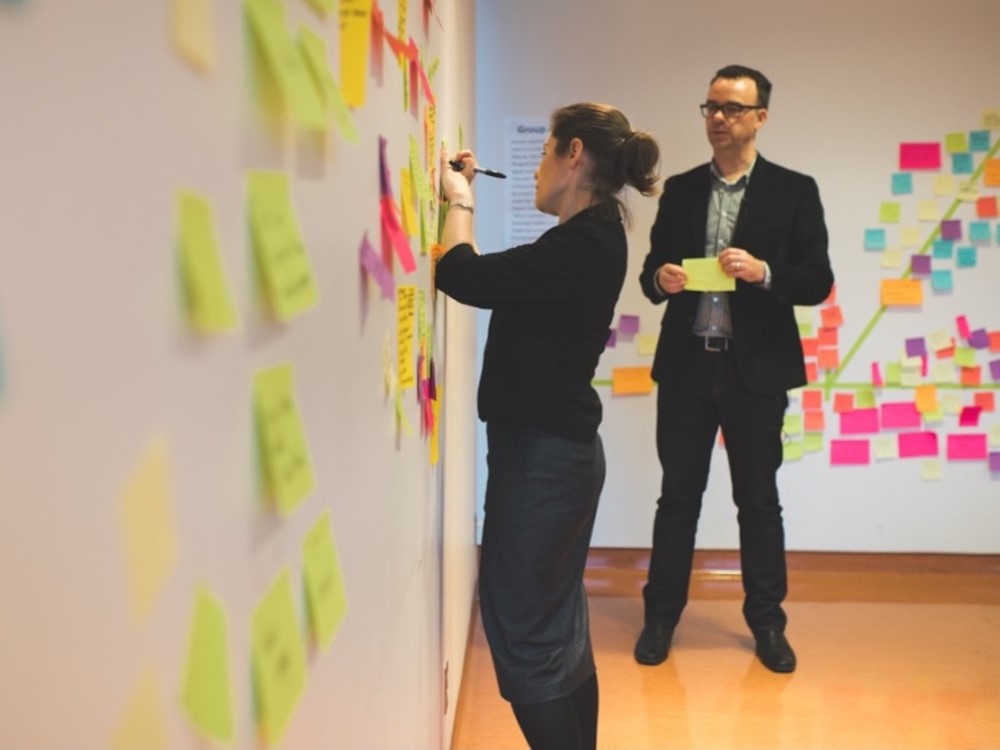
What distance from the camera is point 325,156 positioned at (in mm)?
688

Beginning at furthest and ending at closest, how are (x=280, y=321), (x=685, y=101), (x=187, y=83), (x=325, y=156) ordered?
(x=685, y=101) < (x=325, y=156) < (x=280, y=321) < (x=187, y=83)

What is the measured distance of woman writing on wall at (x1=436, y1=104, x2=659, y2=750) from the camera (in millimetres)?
1342

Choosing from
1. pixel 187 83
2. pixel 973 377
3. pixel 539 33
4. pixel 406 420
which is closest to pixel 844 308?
pixel 973 377

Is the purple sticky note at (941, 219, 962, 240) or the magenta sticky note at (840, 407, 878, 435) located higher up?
the purple sticky note at (941, 219, 962, 240)

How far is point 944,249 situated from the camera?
294 cm

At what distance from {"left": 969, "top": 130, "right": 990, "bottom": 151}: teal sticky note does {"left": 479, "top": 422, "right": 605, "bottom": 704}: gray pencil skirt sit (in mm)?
2188

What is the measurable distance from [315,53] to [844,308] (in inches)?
106

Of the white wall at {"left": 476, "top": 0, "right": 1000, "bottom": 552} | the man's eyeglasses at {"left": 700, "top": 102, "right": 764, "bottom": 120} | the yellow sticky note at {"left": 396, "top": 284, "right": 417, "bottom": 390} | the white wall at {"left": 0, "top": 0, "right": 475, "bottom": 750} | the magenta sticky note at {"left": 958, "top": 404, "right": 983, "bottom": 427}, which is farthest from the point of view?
the magenta sticky note at {"left": 958, "top": 404, "right": 983, "bottom": 427}

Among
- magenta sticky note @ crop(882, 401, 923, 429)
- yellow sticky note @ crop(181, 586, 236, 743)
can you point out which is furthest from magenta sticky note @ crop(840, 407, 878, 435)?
yellow sticky note @ crop(181, 586, 236, 743)

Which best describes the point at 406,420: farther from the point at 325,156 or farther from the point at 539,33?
the point at 539,33

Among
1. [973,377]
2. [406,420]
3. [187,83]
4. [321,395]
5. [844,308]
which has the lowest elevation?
[973,377]

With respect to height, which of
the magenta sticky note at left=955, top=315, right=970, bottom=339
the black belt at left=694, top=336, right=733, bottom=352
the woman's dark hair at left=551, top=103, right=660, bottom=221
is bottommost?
the magenta sticky note at left=955, top=315, right=970, bottom=339

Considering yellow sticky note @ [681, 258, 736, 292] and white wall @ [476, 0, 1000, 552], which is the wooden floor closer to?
white wall @ [476, 0, 1000, 552]

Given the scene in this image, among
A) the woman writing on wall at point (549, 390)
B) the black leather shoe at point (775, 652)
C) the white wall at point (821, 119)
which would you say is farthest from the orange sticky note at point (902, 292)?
the woman writing on wall at point (549, 390)
